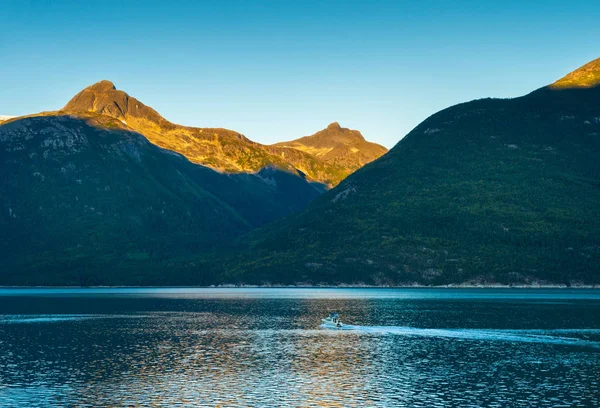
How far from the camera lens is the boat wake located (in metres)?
141

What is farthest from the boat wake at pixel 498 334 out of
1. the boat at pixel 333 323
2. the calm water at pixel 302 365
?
the boat at pixel 333 323

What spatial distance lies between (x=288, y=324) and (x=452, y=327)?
4419 cm

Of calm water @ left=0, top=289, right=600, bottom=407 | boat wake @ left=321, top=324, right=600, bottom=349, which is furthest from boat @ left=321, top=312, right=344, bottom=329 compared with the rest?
calm water @ left=0, top=289, right=600, bottom=407

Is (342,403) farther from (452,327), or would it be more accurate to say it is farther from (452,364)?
(452,327)

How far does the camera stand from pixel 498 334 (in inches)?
6112

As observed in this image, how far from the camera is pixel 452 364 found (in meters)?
112

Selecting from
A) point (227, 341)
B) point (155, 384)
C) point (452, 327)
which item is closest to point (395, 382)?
point (155, 384)

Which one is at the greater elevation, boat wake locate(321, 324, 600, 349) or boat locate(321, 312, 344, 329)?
boat locate(321, 312, 344, 329)

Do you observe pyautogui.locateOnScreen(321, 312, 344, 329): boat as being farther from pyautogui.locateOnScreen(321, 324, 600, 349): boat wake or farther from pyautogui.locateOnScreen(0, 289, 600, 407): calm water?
pyautogui.locateOnScreen(0, 289, 600, 407): calm water

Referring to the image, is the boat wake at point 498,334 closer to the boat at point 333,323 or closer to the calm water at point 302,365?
the calm water at point 302,365

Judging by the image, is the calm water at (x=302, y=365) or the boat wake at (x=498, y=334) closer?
the calm water at (x=302, y=365)

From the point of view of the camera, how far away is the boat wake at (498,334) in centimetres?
14101

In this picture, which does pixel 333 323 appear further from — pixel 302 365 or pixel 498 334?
pixel 302 365

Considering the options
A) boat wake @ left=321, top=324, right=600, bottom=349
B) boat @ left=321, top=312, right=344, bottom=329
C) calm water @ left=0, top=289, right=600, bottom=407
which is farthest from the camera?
boat @ left=321, top=312, right=344, bottom=329
